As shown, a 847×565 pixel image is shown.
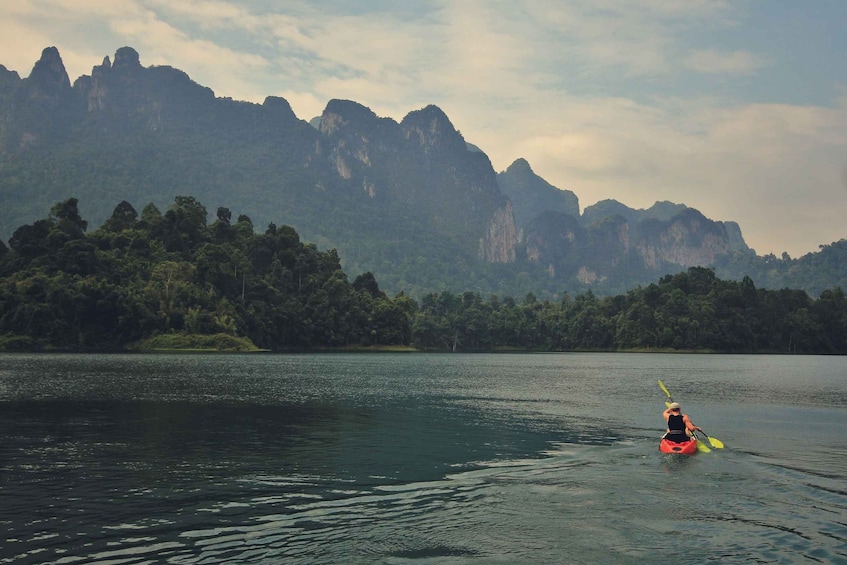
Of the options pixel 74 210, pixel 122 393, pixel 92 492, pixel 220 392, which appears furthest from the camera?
pixel 74 210

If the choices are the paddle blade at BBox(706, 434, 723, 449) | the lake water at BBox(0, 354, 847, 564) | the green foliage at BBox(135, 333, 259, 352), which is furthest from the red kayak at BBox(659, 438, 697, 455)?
the green foliage at BBox(135, 333, 259, 352)

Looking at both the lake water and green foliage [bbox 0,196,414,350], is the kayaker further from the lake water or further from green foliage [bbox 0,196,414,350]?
green foliage [bbox 0,196,414,350]

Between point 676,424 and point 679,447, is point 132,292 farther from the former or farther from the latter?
point 679,447

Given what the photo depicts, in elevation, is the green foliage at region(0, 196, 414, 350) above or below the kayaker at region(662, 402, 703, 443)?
above

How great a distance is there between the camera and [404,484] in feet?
82.4

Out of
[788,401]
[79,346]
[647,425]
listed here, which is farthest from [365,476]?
[79,346]

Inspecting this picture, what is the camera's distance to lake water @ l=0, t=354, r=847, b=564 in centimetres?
1753

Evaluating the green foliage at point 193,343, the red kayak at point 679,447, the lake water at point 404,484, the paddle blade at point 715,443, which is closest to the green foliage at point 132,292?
the green foliage at point 193,343

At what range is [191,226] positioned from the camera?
19988cm

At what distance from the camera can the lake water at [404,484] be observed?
57.5 ft

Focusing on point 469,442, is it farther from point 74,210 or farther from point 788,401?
point 74,210

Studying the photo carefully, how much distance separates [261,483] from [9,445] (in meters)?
14.8

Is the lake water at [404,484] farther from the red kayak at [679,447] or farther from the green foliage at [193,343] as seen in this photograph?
the green foliage at [193,343]

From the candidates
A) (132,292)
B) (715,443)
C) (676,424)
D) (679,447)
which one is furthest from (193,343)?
(679,447)
